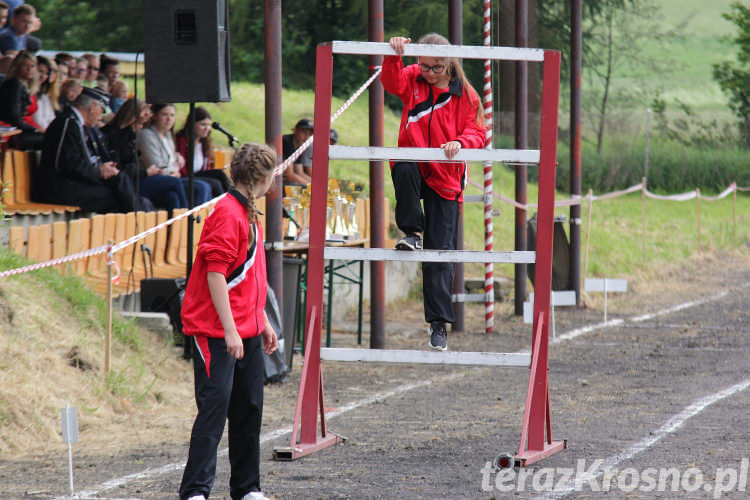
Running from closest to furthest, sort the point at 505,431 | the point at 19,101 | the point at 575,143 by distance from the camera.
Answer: the point at 505,431
the point at 19,101
the point at 575,143

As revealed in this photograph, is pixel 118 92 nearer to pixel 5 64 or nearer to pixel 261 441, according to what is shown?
pixel 5 64

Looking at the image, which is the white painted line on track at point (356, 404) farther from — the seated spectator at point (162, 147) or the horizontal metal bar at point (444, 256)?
the seated spectator at point (162, 147)

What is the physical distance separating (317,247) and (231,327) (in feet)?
5.08

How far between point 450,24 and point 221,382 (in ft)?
26.0

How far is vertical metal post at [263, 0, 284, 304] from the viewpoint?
32.5 ft

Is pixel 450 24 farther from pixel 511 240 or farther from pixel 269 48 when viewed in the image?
pixel 511 240

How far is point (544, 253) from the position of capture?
6.51 meters

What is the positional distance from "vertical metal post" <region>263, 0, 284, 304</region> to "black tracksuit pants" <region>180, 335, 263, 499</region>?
4362 mm

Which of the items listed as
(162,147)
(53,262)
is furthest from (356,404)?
(162,147)

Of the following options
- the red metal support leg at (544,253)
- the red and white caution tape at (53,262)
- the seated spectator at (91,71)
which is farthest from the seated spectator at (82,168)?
the red metal support leg at (544,253)

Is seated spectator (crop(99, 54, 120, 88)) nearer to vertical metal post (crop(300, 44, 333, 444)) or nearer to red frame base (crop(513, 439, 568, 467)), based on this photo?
vertical metal post (crop(300, 44, 333, 444))

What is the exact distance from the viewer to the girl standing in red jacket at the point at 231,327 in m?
5.35

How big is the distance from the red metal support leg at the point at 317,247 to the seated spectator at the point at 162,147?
18.9 feet

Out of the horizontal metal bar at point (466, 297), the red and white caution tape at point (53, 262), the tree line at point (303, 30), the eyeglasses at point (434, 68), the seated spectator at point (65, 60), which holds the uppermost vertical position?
the tree line at point (303, 30)
